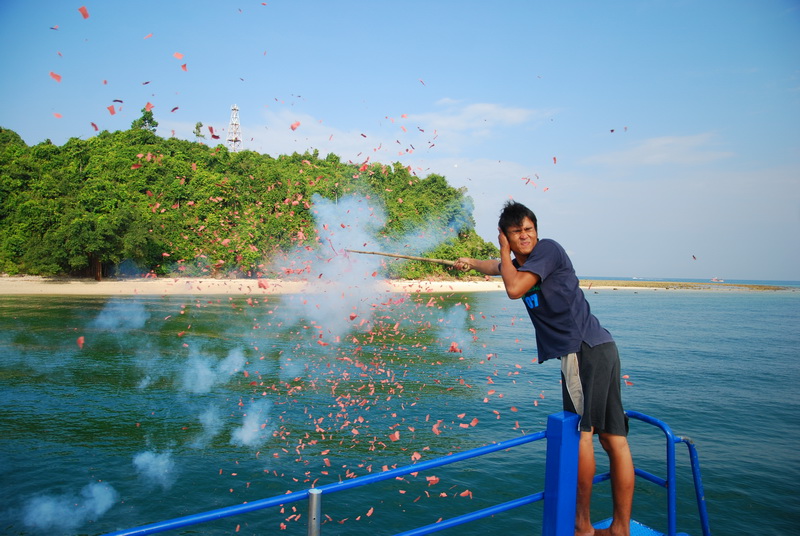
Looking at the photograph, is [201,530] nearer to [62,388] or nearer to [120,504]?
[120,504]

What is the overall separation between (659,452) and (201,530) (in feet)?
33.8

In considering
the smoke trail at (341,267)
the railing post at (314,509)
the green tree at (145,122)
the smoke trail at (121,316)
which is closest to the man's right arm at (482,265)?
the railing post at (314,509)

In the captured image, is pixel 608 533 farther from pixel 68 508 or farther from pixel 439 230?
pixel 439 230

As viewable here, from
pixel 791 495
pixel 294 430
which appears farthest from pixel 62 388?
pixel 791 495

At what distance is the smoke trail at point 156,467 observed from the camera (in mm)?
9531

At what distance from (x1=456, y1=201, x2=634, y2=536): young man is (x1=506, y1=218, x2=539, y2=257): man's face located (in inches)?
7.8

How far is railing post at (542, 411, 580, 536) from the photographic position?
10.4ft

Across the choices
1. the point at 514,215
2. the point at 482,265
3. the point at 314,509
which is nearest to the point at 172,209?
the point at 482,265

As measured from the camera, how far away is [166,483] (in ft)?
30.9

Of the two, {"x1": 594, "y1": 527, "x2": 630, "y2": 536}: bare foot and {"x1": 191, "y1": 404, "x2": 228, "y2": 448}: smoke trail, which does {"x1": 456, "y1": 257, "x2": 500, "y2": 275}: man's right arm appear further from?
{"x1": 191, "y1": 404, "x2": 228, "y2": 448}: smoke trail

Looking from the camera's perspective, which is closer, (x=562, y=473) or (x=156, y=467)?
(x=562, y=473)

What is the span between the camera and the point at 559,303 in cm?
348

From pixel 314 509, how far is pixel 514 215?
2397 millimetres

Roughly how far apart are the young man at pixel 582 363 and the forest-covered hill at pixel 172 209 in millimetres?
26256
